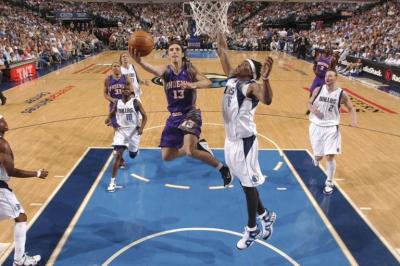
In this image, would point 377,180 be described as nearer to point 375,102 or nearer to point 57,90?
point 375,102

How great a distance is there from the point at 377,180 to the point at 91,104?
27.8 feet

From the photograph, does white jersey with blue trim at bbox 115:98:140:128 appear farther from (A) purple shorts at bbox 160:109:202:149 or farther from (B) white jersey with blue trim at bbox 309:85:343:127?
(B) white jersey with blue trim at bbox 309:85:343:127

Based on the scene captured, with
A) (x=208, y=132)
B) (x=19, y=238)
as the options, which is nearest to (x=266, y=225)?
(x=19, y=238)

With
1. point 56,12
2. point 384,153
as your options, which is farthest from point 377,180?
point 56,12

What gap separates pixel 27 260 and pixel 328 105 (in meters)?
4.45

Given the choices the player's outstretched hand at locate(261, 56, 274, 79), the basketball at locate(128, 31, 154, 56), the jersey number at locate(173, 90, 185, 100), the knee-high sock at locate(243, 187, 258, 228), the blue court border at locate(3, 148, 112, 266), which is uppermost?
the basketball at locate(128, 31, 154, 56)

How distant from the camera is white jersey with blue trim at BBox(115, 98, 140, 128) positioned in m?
5.94

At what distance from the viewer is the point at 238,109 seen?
12.6 ft

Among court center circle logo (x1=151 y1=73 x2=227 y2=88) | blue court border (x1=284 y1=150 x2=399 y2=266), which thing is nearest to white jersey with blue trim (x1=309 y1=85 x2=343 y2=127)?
blue court border (x1=284 y1=150 x2=399 y2=266)

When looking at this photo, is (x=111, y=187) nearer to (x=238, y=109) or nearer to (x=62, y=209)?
(x=62, y=209)

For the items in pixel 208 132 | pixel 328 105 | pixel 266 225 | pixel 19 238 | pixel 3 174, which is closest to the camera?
pixel 3 174

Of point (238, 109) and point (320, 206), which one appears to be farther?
point (320, 206)

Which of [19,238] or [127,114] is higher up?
[127,114]

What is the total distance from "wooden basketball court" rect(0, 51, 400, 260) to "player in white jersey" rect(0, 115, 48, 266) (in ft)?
2.64
